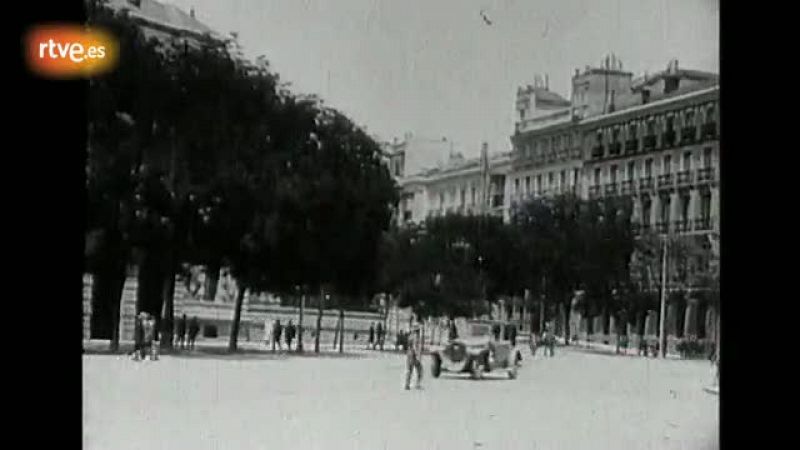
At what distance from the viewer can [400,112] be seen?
13.8ft

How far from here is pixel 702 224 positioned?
4.26 metres

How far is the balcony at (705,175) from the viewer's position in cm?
426

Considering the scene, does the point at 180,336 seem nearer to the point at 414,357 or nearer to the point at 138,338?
the point at 138,338

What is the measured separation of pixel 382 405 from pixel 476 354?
0.34m

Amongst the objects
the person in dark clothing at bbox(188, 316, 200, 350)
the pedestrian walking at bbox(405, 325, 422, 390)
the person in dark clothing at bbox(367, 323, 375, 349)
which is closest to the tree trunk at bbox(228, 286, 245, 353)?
the person in dark clothing at bbox(188, 316, 200, 350)

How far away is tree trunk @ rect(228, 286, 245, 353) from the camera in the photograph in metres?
4.15

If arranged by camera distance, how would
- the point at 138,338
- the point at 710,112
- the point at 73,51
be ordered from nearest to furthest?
the point at 73,51
the point at 138,338
the point at 710,112

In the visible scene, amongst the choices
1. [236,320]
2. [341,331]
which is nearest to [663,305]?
[341,331]

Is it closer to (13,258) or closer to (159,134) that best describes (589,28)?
(159,134)

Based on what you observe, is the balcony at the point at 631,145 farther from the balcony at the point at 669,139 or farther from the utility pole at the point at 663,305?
the utility pole at the point at 663,305

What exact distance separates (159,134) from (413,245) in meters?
0.89

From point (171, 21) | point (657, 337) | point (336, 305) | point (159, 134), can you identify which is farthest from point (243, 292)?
point (657, 337)

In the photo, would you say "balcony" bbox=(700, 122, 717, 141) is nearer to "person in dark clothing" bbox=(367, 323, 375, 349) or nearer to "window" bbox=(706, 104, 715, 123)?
"window" bbox=(706, 104, 715, 123)
